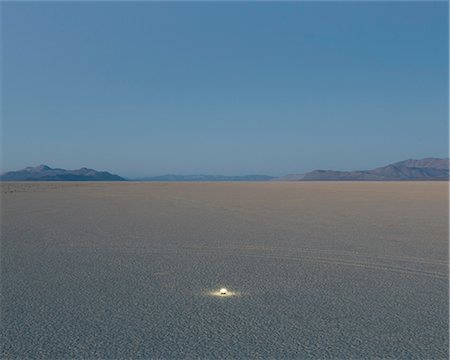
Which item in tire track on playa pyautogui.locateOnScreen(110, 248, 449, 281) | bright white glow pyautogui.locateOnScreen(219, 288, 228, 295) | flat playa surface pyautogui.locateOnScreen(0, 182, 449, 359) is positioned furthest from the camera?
tire track on playa pyautogui.locateOnScreen(110, 248, 449, 281)

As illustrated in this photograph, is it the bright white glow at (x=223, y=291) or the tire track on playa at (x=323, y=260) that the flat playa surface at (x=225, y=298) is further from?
the bright white glow at (x=223, y=291)

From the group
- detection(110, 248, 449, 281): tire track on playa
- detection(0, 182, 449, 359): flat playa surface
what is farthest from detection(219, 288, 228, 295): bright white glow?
detection(110, 248, 449, 281): tire track on playa

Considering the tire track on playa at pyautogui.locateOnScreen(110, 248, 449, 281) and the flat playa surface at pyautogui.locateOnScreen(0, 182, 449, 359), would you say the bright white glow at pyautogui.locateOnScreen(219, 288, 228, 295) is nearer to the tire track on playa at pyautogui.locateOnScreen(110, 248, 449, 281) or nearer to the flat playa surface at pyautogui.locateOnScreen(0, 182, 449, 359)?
the flat playa surface at pyautogui.locateOnScreen(0, 182, 449, 359)

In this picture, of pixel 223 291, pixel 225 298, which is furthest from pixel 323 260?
pixel 225 298

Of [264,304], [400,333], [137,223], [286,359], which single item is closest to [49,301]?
[264,304]

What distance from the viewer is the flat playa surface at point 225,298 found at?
4.22 m

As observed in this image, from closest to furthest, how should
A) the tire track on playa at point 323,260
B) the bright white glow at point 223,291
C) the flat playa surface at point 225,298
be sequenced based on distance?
the flat playa surface at point 225,298, the bright white glow at point 223,291, the tire track on playa at point 323,260

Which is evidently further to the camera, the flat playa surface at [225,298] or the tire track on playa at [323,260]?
the tire track on playa at [323,260]

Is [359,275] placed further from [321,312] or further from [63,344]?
[63,344]

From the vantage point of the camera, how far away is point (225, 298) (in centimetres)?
567

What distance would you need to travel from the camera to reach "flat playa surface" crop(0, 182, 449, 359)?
422 centimetres

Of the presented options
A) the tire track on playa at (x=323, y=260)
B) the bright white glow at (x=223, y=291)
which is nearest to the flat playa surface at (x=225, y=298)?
the tire track on playa at (x=323, y=260)

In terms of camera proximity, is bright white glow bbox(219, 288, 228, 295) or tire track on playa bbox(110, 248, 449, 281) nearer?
bright white glow bbox(219, 288, 228, 295)

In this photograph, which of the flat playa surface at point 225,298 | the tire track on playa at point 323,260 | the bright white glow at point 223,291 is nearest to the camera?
the flat playa surface at point 225,298
